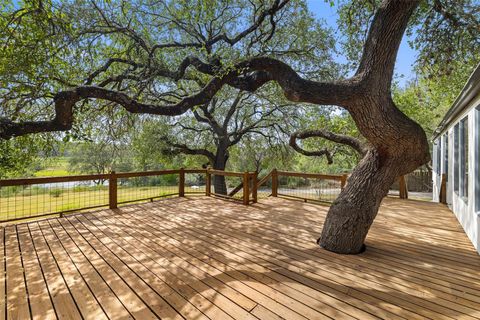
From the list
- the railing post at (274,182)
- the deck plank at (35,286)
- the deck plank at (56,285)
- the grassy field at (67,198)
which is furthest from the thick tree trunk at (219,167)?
the deck plank at (35,286)

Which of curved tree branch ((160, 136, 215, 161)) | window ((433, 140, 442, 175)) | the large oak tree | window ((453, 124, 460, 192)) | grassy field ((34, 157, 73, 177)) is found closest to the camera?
the large oak tree

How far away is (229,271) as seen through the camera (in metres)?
2.88

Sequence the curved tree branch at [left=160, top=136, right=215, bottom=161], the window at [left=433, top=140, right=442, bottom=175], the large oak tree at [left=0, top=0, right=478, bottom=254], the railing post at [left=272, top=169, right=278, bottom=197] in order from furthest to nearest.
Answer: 1. the curved tree branch at [left=160, top=136, right=215, bottom=161]
2. the window at [left=433, top=140, right=442, bottom=175]
3. the railing post at [left=272, top=169, right=278, bottom=197]
4. the large oak tree at [left=0, top=0, right=478, bottom=254]

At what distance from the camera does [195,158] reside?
12.3 m

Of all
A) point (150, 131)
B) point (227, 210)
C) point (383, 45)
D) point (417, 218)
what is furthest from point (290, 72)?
point (150, 131)

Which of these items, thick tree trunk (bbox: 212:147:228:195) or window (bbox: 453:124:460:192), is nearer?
window (bbox: 453:124:460:192)

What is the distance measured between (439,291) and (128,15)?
7.62m

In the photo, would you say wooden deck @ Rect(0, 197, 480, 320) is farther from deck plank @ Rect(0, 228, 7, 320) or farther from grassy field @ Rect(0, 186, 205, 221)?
grassy field @ Rect(0, 186, 205, 221)

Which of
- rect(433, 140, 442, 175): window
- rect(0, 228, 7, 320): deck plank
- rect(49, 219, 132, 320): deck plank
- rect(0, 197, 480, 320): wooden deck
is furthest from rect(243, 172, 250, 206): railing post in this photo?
rect(433, 140, 442, 175): window

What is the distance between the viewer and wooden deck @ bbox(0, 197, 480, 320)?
2176 millimetres

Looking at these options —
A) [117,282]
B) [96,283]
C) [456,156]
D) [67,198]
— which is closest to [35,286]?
[96,283]

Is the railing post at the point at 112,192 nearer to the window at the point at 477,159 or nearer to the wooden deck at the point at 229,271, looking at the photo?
the wooden deck at the point at 229,271

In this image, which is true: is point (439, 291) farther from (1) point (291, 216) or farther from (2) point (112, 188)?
(2) point (112, 188)

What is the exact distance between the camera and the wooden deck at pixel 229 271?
2.18 meters
